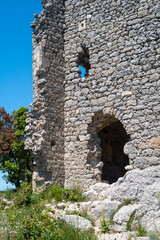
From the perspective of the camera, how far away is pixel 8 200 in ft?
29.4

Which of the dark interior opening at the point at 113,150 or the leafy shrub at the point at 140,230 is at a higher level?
the dark interior opening at the point at 113,150

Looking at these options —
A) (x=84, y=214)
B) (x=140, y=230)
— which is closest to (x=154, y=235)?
(x=140, y=230)

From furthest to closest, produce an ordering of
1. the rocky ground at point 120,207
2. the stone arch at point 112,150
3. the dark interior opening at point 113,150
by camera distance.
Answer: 1. the dark interior opening at point 113,150
2. the stone arch at point 112,150
3. the rocky ground at point 120,207

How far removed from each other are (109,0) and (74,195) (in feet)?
20.9

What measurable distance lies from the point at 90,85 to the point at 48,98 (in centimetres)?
149

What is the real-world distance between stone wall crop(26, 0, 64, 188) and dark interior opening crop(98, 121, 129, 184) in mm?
3203

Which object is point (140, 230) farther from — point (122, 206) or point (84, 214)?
point (84, 214)

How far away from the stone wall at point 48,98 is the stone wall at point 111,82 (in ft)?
0.96

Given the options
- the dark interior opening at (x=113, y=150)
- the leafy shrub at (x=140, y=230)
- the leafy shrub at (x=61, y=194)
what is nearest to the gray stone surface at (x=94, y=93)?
the leafy shrub at (x=61, y=194)

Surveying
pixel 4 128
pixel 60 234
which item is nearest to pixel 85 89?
pixel 4 128

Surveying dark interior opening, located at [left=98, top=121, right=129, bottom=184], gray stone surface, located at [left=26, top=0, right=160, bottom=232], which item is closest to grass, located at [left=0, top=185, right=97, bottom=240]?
gray stone surface, located at [left=26, top=0, right=160, bottom=232]

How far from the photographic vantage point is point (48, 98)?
9.58m

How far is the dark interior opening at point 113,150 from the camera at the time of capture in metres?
12.4

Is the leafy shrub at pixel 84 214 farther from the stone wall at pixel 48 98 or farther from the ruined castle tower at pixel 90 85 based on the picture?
the stone wall at pixel 48 98
